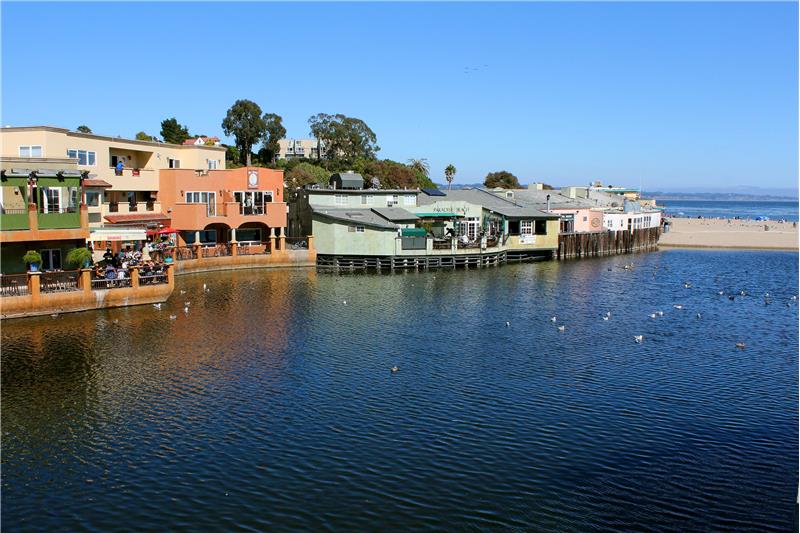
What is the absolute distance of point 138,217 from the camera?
200 feet

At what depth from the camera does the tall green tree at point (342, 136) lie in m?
131

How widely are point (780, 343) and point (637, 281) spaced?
80.7ft

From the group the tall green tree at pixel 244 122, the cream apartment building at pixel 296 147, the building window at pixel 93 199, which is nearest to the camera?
the building window at pixel 93 199

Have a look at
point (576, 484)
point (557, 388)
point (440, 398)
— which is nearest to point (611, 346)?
point (557, 388)

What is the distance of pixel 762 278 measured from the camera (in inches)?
2608

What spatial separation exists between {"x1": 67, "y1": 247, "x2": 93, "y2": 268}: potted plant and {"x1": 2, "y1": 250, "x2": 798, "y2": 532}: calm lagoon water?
344 centimetres

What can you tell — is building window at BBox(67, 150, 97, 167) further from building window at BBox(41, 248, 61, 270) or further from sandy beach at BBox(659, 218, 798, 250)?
sandy beach at BBox(659, 218, 798, 250)

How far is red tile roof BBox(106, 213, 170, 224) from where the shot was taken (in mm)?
58656

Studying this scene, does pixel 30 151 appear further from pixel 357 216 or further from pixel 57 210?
pixel 357 216

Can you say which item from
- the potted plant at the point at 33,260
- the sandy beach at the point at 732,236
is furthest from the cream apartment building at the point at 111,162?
the sandy beach at the point at 732,236

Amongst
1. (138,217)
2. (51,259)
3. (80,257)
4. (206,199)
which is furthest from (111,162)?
(80,257)

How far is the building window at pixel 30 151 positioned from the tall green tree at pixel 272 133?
6341 centimetres

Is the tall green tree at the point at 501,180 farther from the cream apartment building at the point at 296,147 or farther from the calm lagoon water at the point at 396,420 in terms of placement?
the calm lagoon water at the point at 396,420

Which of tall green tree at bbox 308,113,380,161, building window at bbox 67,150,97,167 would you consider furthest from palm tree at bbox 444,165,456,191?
building window at bbox 67,150,97,167
